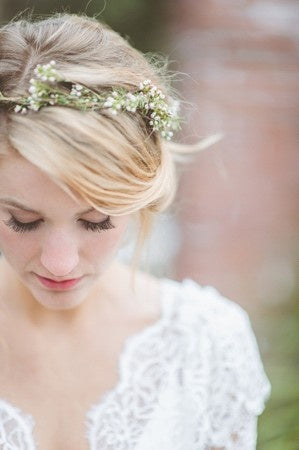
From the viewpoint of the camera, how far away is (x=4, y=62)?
2.04 m

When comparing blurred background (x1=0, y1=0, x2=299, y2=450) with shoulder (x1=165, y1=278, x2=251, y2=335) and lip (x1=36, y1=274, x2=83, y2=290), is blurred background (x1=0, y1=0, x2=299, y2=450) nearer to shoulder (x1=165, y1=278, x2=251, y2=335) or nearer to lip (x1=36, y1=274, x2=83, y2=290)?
shoulder (x1=165, y1=278, x2=251, y2=335)

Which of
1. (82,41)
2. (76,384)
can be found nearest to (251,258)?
(76,384)

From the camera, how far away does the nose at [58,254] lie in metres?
1.94

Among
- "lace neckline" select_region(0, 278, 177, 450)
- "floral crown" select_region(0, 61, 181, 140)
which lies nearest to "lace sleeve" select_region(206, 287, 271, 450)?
"lace neckline" select_region(0, 278, 177, 450)

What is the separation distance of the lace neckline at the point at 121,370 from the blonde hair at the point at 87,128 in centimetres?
38

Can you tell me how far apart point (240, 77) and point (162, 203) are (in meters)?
2.05

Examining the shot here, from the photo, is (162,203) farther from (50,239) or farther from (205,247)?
(205,247)

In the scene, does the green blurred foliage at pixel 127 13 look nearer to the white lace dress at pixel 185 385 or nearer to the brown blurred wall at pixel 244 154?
the brown blurred wall at pixel 244 154

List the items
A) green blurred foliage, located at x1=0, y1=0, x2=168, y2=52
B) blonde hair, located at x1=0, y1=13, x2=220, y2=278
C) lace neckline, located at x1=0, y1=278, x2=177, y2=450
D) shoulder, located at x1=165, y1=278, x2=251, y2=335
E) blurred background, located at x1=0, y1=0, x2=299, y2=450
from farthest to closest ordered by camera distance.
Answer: green blurred foliage, located at x1=0, y1=0, x2=168, y2=52, blurred background, located at x1=0, y1=0, x2=299, y2=450, shoulder, located at x1=165, y1=278, x2=251, y2=335, lace neckline, located at x1=0, y1=278, x2=177, y2=450, blonde hair, located at x1=0, y1=13, x2=220, y2=278

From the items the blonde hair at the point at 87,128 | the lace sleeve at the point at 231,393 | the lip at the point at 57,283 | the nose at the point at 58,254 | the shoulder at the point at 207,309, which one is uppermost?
the blonde hair at the point at 87,128

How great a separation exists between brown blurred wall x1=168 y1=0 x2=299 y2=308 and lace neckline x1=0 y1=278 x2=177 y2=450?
63.3 inches

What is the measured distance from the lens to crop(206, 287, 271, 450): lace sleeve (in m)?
2.43

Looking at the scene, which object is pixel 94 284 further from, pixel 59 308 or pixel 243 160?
pixel 243 160

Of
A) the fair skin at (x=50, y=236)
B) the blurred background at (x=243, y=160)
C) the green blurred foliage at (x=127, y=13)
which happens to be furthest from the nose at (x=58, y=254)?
the green blurred foliage at (x=127, y=13)
